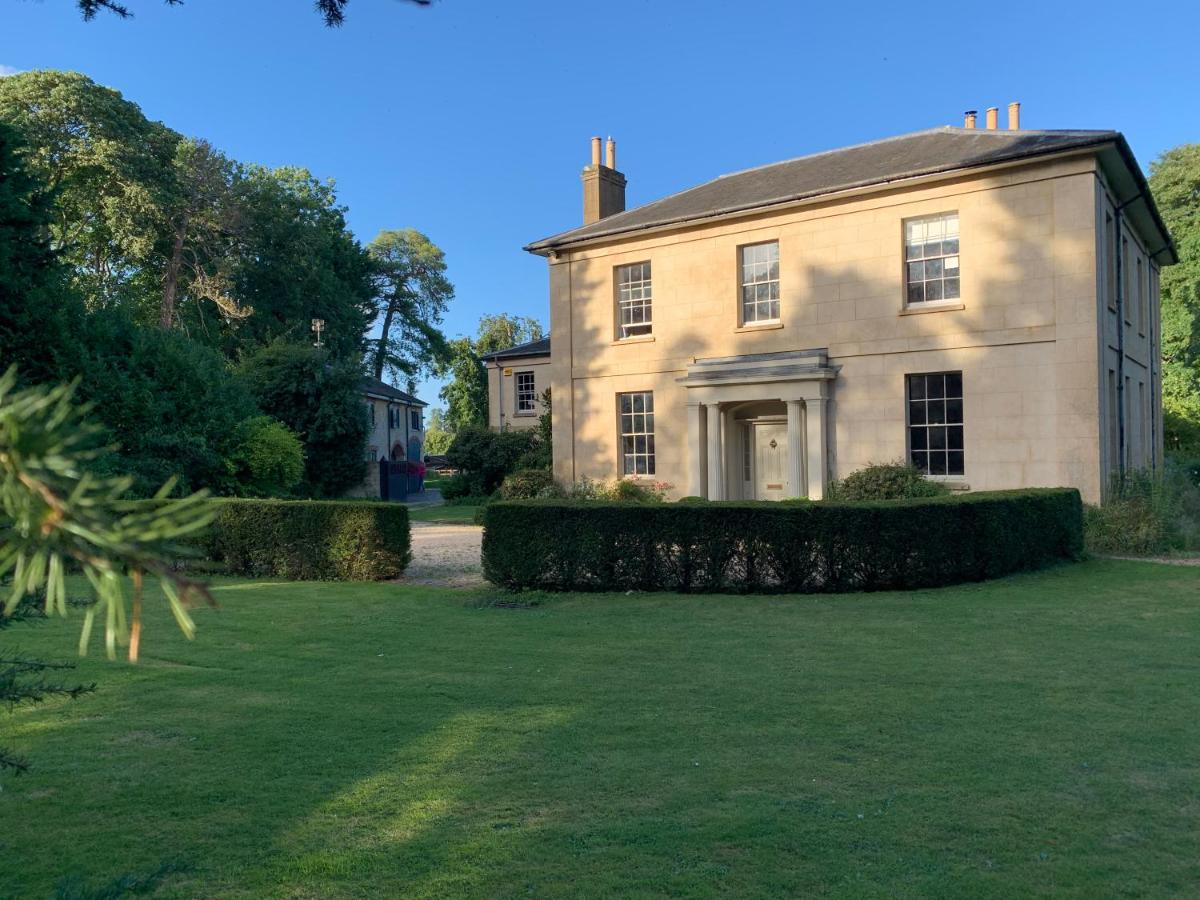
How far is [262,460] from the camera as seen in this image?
65.9 ft

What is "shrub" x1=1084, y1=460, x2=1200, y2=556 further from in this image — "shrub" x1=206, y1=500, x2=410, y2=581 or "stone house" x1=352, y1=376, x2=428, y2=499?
"stone house" x1=352, y1=376, x2=428, y2=499

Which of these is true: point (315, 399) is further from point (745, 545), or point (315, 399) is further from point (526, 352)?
point (745, 545)

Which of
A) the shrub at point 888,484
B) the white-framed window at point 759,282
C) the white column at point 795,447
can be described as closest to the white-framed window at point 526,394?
the white-framed window at point 759,282

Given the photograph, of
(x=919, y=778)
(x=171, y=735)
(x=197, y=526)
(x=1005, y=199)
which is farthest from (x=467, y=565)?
(x=197, y=526)

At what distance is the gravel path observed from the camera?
45.1 feet

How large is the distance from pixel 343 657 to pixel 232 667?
94 cm

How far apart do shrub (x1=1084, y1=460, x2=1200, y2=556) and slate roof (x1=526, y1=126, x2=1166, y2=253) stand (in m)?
6.60

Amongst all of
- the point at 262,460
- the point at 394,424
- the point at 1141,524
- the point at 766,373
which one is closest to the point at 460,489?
the point at 262,460

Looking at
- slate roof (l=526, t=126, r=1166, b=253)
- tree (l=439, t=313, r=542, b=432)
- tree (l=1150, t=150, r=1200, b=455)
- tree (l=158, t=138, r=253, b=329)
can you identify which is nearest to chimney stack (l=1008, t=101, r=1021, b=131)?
slate roof (l=526, t=126, r=1166, b=253)

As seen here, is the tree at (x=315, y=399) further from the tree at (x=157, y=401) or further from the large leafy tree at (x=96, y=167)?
the tree at (x=157, y=401)

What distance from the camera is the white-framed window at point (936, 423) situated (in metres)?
19.1

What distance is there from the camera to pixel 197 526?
96 cm

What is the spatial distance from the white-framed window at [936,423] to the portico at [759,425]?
1.86 m

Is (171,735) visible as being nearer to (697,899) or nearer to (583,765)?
(583,765)
